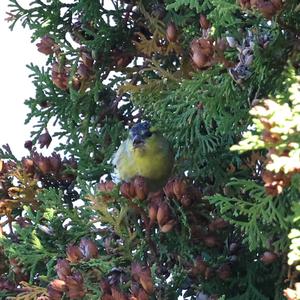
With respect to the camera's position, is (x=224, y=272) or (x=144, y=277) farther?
(x=224, y=272)

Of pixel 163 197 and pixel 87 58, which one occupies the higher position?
pixel 87 58

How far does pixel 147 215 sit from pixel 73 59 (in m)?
0.70

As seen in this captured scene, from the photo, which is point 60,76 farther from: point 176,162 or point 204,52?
point 204,52

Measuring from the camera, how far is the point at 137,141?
2.74m

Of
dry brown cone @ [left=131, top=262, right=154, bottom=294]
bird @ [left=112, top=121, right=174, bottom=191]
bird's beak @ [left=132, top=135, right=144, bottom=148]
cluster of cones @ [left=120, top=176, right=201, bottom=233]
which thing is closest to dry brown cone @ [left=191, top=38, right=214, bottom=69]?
cluster of cones @ [left=120, top=176, right=201, bottom=233]

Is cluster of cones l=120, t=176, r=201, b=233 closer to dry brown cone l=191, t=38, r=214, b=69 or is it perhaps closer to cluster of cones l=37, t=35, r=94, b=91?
dry brown cone l=191, t=38, r=214, b=69

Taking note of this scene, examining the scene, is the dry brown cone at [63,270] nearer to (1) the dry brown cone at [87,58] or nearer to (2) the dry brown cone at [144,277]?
Answer: (2) the dry brown cone at [144,277]

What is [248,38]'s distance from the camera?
189cm

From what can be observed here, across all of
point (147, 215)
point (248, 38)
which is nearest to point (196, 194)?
point (147, 215)

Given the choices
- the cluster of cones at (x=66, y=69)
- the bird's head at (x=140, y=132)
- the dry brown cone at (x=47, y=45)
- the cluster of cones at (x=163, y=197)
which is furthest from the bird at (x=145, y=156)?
the cluster of cones at (x=163, y=197)

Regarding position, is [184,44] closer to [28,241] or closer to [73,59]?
[73,59]

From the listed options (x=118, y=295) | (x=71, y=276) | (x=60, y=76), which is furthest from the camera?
(x=60, y=76)

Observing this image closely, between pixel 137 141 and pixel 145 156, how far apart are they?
120 mm

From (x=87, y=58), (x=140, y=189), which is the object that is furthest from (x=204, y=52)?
(x=87, y=58)
